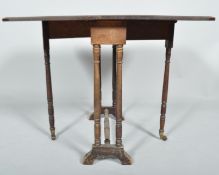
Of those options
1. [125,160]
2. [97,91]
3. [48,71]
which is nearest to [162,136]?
[125,160]

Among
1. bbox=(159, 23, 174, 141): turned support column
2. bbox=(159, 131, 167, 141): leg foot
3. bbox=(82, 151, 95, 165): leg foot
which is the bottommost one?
bbox=(159, 131, 167, 141): leg foot

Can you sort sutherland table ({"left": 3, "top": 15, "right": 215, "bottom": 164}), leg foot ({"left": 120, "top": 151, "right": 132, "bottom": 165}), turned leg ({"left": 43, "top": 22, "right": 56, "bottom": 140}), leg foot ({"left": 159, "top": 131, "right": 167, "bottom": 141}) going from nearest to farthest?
1. sutherland table ({"left": 3, "top": 15, "right": 215, "bottom": 164})
2. leg foot ({"left": 120, "top": 151, "right": 132, "bottom": 165})
3. turned leg ({"left": 43, "top": 22, "right": 56, "bottom": 140})
4. leg foot ({"left": 159, "top": 131, "right": 167, "bottom": 141})

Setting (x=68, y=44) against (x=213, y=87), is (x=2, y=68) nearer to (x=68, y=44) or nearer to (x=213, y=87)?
(x=68, y=44)

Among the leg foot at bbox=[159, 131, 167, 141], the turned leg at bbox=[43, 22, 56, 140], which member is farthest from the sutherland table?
the leg foot at bbox=[159, 131, 167, 141]

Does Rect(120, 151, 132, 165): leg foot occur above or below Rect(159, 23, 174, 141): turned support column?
below

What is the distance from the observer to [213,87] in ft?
15.5

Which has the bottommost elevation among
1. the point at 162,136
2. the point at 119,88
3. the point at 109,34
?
the point at 162,136

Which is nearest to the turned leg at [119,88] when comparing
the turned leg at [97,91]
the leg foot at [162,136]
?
the turned leg at [97,91]

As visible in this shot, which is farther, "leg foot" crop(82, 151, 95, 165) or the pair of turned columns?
"leg foot" crop(82, 151, 95, 165)

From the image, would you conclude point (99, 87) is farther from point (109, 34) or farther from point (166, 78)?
point (166, 78)

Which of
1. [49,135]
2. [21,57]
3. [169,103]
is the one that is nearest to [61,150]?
[49,135]

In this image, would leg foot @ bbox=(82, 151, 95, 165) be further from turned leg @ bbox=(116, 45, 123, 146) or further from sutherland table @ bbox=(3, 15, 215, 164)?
turned leg @ bbox=(116, 45, 123, 146)

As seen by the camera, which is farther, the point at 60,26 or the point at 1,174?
the point at 60,26

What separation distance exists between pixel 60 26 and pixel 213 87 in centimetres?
229
